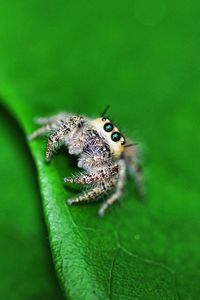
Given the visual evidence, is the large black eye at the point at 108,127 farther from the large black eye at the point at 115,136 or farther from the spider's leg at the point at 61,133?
the spider's leg at the point at 61,133

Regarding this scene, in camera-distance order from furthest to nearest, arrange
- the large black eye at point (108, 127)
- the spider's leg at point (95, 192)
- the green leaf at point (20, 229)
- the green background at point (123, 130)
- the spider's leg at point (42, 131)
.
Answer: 1. the green leaf at point (20, 229)
2. the spider's leg at point (42, 131)
3. the large black eye at point (108, 127)
4. the spider's leg at point (95, 192)
5. the green background at point (123, 130)

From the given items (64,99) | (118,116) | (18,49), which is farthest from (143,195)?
(18,49)

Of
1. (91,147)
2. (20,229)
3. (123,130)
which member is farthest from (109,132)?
(20,229)

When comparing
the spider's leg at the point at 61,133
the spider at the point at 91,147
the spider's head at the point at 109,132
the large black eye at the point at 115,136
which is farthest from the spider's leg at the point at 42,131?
the large black eye at the point at 115,136

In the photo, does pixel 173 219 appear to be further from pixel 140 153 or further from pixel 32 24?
pixel 32 24

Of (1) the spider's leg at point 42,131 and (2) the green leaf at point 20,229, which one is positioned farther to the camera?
(2) the green leaf at point 20,229

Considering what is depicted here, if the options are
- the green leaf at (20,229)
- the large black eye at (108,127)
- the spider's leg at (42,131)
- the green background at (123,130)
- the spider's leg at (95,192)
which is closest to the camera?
A: the green background at (123,130)
